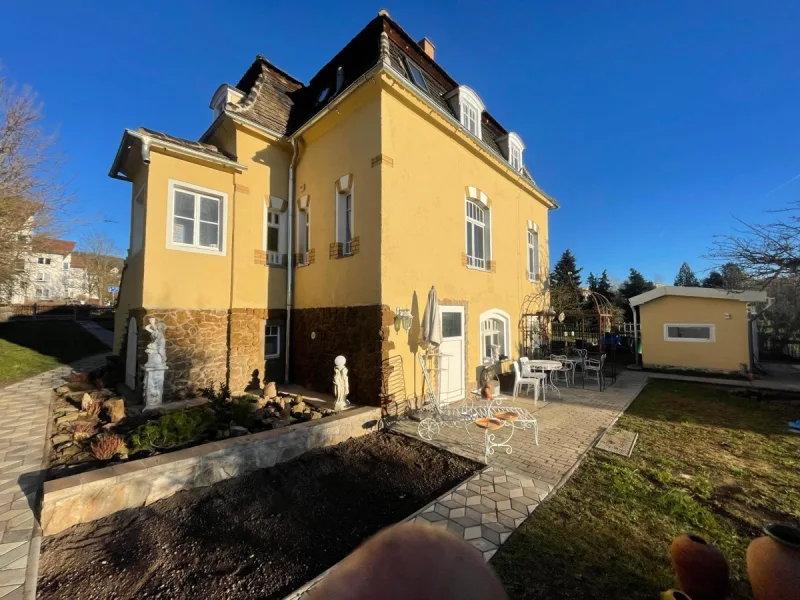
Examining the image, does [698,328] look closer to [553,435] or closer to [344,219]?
[553,435]

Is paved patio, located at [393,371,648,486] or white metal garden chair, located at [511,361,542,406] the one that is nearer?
paved patio, located at [393,371,648,486]

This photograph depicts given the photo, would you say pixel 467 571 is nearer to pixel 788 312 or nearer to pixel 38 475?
pixel 38 475

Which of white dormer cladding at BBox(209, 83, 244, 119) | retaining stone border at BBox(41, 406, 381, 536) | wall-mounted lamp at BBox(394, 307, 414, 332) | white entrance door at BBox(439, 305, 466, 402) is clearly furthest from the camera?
white dormer cladding at BBox(209, 83, 244, 119)

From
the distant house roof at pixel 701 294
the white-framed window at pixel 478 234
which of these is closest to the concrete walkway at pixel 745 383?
the distant house roof at pixel 701 294

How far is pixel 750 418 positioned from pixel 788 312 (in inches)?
446

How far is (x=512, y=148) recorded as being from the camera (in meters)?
12.7

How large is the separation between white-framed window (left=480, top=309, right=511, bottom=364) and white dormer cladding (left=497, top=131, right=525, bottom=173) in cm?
552

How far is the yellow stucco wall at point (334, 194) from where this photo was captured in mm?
7277

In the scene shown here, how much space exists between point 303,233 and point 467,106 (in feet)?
20.2

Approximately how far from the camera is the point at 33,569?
2.95m

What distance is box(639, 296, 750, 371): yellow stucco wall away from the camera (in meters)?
12.7

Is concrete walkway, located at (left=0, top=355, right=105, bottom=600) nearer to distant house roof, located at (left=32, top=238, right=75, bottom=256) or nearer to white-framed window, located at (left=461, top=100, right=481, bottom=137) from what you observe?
distant house roof, located at (left=32, top=238, right=75, bottom=256)

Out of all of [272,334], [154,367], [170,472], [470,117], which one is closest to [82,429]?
[154,367]

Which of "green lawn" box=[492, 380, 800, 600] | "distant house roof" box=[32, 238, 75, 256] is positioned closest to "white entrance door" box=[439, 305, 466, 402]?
"green lawn" box=[492, 380, 800, 600]
